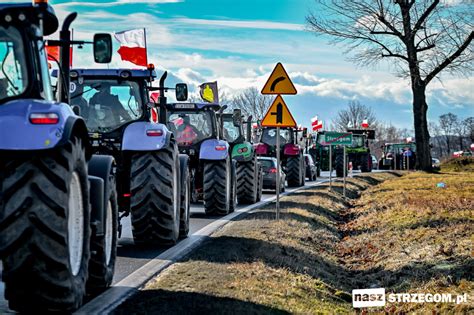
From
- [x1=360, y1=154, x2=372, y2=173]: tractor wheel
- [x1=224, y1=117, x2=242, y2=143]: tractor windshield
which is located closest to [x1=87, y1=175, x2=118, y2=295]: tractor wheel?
[x1=224, y1=117, x2=242, y2=143]: tractor windshield

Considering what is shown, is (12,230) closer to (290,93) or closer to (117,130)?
(117,130)

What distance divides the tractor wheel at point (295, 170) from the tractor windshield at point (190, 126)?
14.8 m

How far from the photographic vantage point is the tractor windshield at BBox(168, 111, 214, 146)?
63.1 feet

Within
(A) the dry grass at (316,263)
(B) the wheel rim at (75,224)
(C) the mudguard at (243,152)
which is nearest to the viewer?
(B) the wheel rim at (75,224)

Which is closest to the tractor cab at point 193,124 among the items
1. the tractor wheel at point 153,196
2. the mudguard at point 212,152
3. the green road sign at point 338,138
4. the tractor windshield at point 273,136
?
the mudguard at point 212,152

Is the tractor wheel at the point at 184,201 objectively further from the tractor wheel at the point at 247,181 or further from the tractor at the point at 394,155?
the tractor at the point at 394,155

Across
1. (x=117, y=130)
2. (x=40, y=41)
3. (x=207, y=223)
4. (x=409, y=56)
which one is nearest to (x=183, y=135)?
(x=207, y=223)

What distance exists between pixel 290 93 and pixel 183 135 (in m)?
4.19

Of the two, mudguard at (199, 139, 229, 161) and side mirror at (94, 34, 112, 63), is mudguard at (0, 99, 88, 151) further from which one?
mudguard at (199, 139, 229, 161)

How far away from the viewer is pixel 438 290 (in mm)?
8773

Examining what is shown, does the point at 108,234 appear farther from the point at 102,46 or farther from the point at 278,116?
the point at 278,116

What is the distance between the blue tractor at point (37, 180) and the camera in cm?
609

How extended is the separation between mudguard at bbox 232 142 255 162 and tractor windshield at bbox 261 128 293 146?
12083mm

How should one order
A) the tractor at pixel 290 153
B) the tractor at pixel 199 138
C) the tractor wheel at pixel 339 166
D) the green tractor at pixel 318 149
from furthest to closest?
1. the green tractor at pixel 318 149
2. the tractor wheel at pixel 339 166
3. the tractor at pixel 290 153
4. the tractor at pixel 199 138
